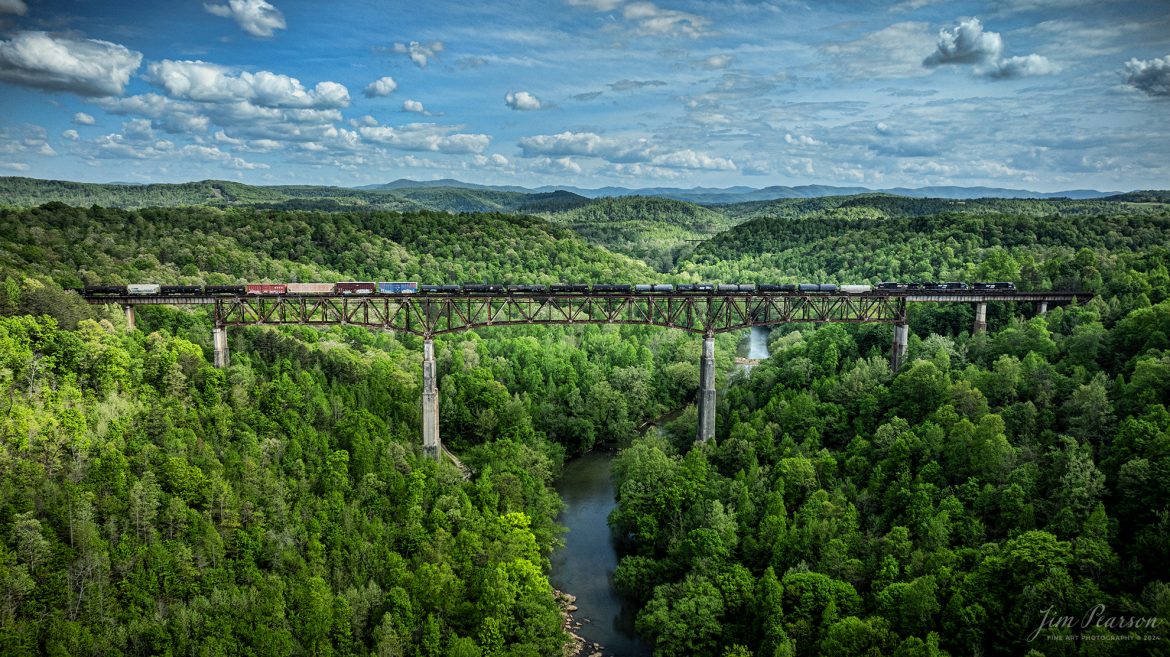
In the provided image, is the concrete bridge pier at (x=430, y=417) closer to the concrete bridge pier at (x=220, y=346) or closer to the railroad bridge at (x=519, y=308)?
the railroad bridge at (x=519, y=308)

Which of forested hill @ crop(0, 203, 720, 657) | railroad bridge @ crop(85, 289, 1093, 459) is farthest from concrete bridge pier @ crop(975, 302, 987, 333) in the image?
forested hill @ crop(0, 203, 720, 657)

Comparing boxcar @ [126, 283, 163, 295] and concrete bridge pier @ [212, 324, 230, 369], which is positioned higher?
boxcar @ [126, 283, 163, 295]

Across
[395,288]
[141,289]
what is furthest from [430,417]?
[141,289]

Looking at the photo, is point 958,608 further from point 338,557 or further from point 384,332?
point 384,332

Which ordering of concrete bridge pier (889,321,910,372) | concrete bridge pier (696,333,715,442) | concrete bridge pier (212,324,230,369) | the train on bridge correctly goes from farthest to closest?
concrete bridge pier (889,321,910,372), the train on bridge, concrete bridge pier (212,324,230,369), concrete bridge pier (696,333,715,442)

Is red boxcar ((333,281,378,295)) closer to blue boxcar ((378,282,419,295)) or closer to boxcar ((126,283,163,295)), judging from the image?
blue boxcar ((378,282,419,295))
